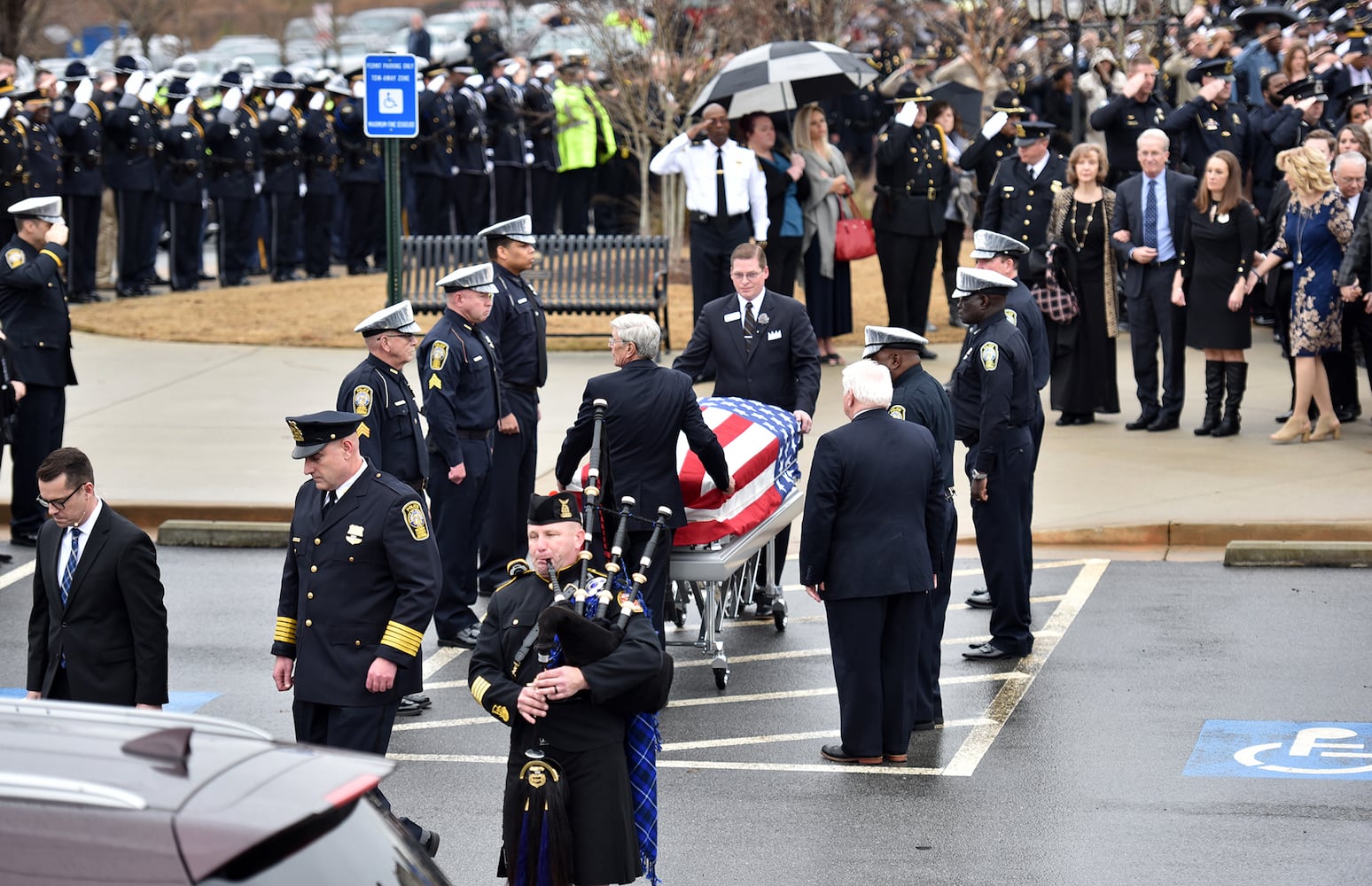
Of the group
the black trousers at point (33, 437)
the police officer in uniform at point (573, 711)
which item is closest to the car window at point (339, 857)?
the police officer in uniform at point (573, 711)

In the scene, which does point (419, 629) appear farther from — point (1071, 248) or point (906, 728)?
point (1071, 248)

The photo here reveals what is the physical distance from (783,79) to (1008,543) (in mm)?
7723

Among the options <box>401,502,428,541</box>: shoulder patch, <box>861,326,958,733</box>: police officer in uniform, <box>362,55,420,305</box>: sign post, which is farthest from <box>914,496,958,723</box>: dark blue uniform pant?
<box>362,55,420,305</box>: sign post

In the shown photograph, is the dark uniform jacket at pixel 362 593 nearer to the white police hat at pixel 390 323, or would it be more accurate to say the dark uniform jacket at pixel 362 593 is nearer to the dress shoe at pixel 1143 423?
the white police hat at pixel 390 323

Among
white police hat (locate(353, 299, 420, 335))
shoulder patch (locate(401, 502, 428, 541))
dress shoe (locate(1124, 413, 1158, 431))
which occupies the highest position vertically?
white police hat (locate(353, 299, 420, 335))

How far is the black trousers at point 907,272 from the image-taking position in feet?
59.4

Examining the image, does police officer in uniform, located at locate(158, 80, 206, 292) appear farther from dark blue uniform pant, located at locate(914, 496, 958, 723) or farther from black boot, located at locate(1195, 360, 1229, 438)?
dark blue uniform pant, located at locate(914, 496, 958, 723)

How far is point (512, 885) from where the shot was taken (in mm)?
6336

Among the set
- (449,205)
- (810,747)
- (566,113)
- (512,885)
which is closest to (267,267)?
(449,205)

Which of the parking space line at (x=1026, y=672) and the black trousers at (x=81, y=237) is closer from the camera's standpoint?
the parking space line at (x=1026, y=672)

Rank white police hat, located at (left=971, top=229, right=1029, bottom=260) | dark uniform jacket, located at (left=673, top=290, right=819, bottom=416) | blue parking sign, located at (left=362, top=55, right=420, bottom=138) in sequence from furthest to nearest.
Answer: blue parking sign, located at (left=362, top=55, right=420, bottom=138) → dark uniform jacket, located at (left=673, top=290, right=819, bottom=416) → white police hat, located at (left=971, top=229, right=1029, bottom=260)

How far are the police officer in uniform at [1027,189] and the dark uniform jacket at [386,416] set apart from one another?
7084 mm

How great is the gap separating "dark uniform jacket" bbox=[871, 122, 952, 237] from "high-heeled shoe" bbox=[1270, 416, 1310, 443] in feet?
13.8

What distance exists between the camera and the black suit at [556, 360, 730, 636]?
9711 mm
